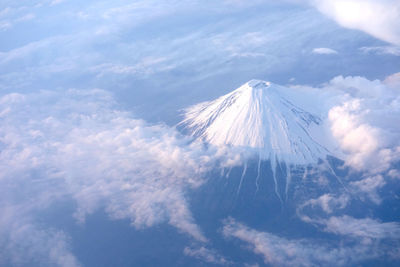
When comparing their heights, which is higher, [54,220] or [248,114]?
[248,114]

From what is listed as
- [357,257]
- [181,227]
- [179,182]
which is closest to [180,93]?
[179,182]

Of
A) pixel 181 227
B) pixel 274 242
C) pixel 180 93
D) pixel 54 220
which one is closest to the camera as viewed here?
pixel 274 242

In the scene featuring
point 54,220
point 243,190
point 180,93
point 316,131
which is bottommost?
point 54,220

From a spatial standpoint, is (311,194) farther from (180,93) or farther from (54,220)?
(180,93)

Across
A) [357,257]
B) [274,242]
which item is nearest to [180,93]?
[274,242]

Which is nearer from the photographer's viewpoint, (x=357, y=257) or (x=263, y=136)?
(x=357, y=257)

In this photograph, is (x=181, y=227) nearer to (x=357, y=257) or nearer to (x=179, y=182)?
(x=179, y=182)

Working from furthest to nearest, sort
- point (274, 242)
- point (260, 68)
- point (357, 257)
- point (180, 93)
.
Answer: point (260, 68) → point (180, 93) → point (274, 242) → point (357, 257)
